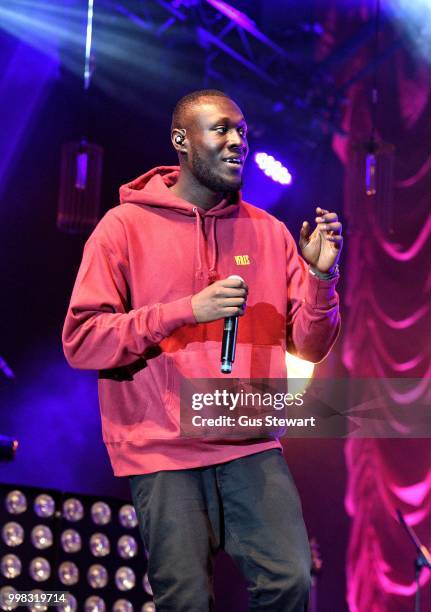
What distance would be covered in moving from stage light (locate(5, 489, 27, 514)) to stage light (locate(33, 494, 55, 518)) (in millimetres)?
63

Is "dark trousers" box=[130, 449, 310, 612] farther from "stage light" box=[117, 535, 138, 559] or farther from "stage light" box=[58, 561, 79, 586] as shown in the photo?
"stage light" box=[117, 535, 138, 559]

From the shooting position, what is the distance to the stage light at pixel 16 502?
3.65m

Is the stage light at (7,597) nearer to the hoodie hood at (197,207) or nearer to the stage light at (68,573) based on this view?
the stage light at (68,573)

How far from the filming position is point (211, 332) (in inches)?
95.1

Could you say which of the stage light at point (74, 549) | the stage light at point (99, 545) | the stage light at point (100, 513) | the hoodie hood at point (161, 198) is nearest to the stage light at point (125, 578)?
the stage light at point (74, 549)

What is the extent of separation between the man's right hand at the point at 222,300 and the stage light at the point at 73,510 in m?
1.95

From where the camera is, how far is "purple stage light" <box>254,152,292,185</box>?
6.41m

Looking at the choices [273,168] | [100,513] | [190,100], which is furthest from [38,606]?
[273,168]

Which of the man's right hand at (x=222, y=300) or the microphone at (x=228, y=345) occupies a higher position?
the man's right hand at (x=222, y=300)

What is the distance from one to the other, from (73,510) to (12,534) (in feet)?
1.16

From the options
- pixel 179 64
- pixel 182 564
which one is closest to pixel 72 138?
pixel 179 64

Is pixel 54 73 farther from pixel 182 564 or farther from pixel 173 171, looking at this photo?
pixel 182 564

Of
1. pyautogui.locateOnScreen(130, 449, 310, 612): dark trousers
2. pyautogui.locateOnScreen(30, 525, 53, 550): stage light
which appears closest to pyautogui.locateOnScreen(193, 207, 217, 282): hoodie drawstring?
pyautogui.locateOnScreen(130, 449, 310, 612): dark trousers

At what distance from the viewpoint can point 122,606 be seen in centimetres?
390
